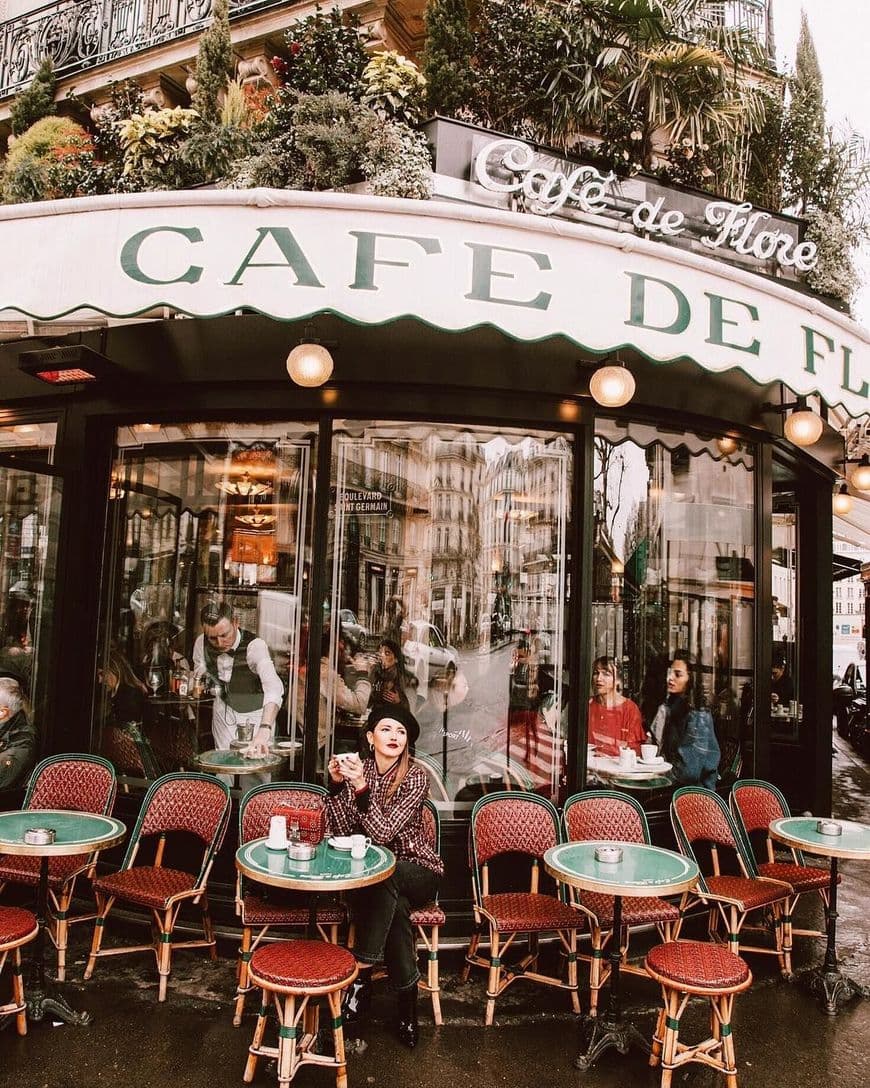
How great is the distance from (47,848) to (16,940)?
0.43 m

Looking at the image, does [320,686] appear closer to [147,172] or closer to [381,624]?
[381,624]

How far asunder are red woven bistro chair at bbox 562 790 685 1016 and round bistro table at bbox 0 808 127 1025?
2.65m

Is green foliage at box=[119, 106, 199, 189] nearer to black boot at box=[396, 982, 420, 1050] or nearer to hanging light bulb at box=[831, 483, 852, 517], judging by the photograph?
black boot at box=[396, 982, 420, 1050]

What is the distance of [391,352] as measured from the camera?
17.8ft

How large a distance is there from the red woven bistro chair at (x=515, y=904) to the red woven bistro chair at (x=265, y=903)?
0.85 metres

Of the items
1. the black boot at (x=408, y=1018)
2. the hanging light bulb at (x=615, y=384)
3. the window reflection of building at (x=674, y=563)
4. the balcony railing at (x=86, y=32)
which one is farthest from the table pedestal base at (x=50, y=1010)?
the balcony railing at (x=86, y=32)

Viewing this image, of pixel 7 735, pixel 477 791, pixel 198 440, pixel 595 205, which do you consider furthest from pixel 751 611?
pixel 7 735

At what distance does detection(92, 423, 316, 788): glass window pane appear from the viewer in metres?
5.95

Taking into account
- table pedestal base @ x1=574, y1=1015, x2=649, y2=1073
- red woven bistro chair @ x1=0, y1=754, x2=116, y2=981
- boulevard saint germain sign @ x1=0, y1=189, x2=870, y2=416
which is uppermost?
boulevard saint germain sign @ x1=0, y1=189, x2=870, y2=416

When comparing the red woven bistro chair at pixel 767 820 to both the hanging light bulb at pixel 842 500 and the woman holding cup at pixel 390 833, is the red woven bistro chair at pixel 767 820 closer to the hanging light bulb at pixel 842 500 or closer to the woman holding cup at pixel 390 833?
the woman holding cup at pixel 390 833

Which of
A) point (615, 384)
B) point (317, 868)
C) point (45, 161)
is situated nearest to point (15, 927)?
point (317, 868)

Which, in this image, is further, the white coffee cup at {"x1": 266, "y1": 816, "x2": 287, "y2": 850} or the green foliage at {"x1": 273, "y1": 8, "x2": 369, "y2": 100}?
the green foliage at {"x1": 273, "y1": 8, "x2": 369, "y2": 100}

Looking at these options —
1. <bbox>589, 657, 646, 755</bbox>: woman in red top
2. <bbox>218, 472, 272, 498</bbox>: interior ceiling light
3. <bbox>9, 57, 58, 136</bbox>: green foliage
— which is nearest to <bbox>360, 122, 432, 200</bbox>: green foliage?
<bbox>218, 472, 272, 498</bbox>: interior ceiling light

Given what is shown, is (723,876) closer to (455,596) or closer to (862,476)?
(455,596)
